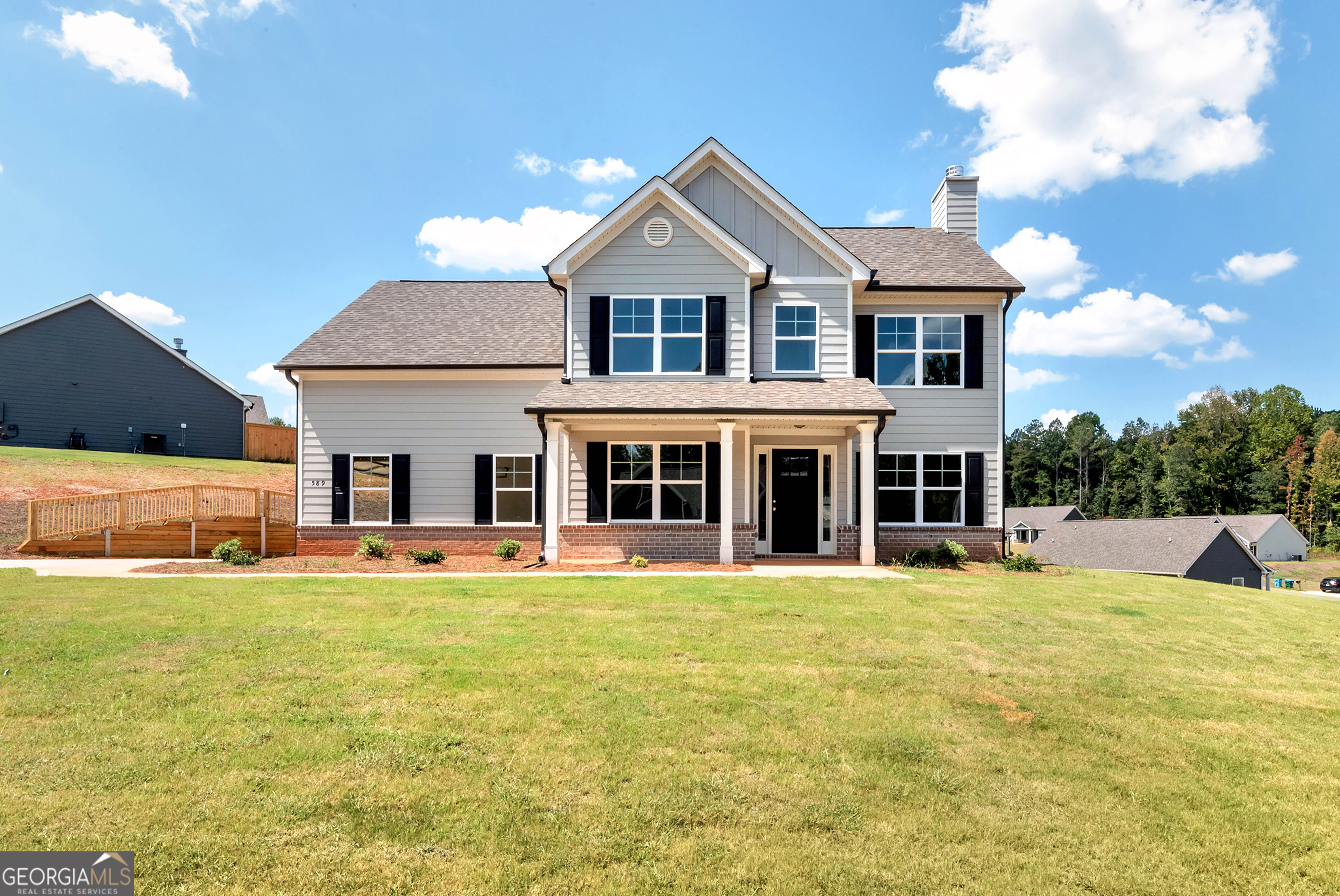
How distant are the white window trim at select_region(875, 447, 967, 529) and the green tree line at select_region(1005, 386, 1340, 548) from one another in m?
56.5

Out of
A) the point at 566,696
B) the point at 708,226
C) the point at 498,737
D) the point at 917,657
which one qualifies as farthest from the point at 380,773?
the point at 708,226

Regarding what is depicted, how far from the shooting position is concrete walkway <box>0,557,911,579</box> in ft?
38.8

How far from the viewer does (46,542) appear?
15.3m

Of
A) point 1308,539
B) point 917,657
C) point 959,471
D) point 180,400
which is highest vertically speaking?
point 180,400

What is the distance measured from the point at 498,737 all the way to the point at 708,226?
12292 millimetres

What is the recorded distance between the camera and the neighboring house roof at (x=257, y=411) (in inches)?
1699

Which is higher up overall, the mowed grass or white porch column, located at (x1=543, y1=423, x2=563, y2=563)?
white porch column, located at (x1=543, y1=423, x2=563, y2=563)

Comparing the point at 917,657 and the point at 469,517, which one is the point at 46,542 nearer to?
the point at 469,517

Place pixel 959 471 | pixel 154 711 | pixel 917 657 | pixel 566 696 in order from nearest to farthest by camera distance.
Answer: pixel 154 711 → pixel 566 696 → pixel 917 657 → pixel 959 471

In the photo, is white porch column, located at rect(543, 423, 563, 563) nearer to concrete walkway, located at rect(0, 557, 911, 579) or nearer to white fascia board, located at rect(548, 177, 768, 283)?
concrete walkway, located at rect(0, 557, 911, 579)

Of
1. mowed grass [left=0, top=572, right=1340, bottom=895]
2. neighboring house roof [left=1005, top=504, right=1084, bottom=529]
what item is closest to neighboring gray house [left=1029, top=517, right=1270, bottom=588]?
neighboring house roof [left=1005, top=504, right=1084, bottom=529]

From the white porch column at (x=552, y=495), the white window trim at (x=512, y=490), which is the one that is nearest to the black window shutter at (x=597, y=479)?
the white porch column at (x=552, y=495)

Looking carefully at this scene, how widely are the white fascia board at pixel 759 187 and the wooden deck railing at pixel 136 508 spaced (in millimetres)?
12662

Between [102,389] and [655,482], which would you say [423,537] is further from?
[102,389]
